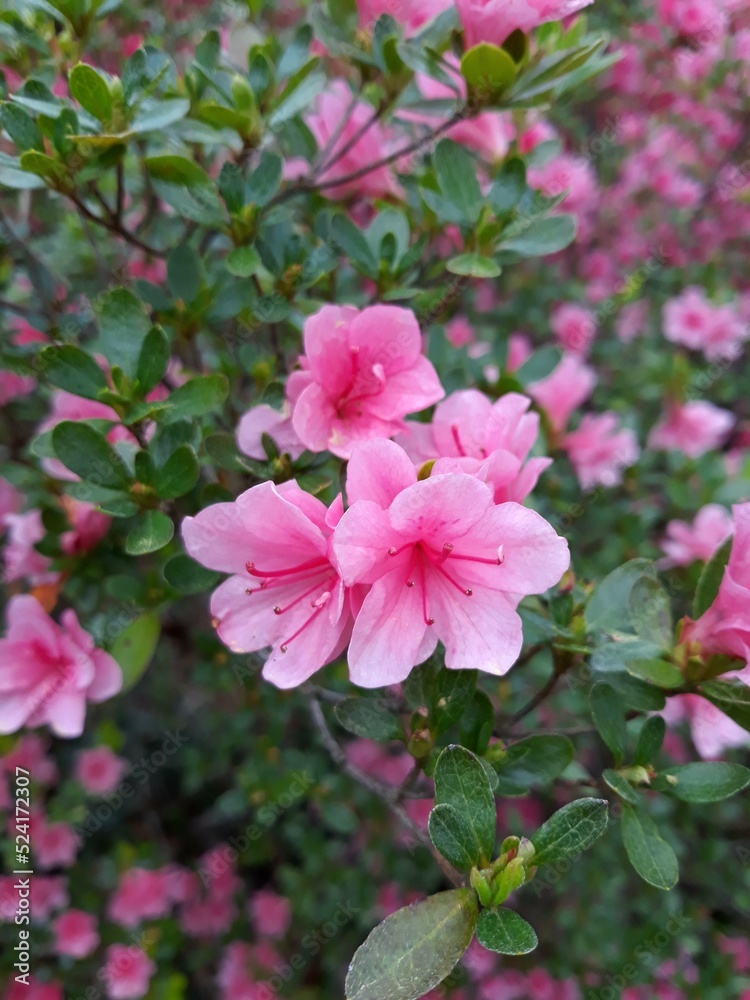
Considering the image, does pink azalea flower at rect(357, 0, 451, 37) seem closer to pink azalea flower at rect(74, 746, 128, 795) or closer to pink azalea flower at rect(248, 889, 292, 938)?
pink azalea flower at rect(74, 746, 128, 795)

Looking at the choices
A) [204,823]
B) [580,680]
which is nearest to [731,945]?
[580,680]

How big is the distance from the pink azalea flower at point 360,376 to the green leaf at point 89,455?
0.25 m

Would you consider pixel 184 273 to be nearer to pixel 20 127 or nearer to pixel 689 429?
pixel 20 127

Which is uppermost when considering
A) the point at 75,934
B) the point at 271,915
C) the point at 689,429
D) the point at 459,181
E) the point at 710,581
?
the point at 459,181

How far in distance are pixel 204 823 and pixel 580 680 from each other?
6.15 ft

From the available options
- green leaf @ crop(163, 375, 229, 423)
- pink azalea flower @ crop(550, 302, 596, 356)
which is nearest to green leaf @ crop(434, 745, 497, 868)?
green leaf @ crop(163, 375, 229, 423)

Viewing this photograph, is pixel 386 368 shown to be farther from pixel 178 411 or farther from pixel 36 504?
pixel 36 504

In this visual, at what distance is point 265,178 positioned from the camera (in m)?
1.00

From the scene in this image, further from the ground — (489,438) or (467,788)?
(489,438)

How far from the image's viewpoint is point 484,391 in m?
1.41

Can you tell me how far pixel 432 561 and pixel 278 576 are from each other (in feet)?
0.62

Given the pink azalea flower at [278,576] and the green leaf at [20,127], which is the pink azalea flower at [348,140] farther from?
the pink azalea flower at [278,576]

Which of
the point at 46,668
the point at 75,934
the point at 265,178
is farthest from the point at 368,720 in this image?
the point at 75,934

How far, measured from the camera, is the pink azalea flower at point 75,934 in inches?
71.9
